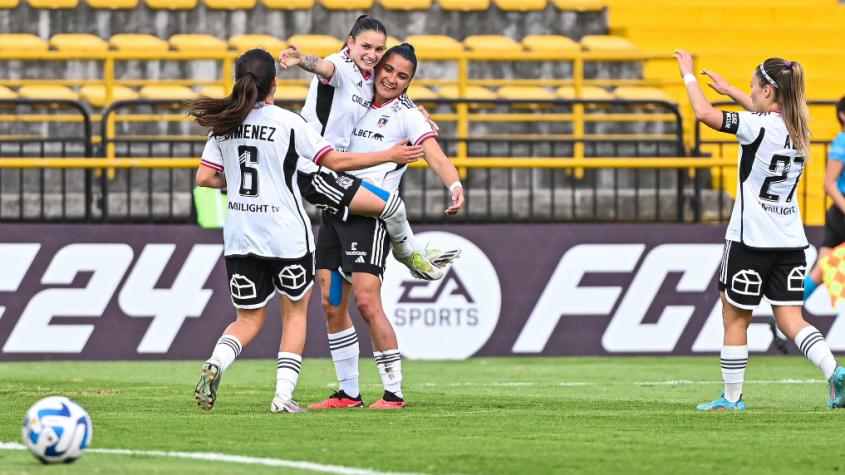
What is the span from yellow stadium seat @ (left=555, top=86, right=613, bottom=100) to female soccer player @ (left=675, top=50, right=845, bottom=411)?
10.1 meters

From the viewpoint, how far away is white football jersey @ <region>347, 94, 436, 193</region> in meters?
9.22

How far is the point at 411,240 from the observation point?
31.0 ft

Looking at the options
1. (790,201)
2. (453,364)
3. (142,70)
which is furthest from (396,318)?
(142,70)

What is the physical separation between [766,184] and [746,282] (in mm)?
561

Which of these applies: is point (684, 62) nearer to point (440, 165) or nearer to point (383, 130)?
point (440, 165)

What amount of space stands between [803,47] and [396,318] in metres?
10.5

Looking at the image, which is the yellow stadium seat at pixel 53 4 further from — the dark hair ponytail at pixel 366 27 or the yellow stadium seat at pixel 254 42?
the dark hair ponytail at pixel 366 27

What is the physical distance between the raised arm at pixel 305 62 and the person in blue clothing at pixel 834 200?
4.92 metres

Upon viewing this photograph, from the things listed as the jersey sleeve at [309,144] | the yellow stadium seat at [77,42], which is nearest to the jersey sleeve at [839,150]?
the jersey sleeve at [309,144]

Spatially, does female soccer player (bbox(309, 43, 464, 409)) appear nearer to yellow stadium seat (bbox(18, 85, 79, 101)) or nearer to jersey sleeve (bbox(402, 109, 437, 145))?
jersey sleeve (bbox(402, 109, 437, 145))

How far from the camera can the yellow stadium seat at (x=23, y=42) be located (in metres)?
19.1

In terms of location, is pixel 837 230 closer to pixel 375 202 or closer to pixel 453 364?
pixel 453 364

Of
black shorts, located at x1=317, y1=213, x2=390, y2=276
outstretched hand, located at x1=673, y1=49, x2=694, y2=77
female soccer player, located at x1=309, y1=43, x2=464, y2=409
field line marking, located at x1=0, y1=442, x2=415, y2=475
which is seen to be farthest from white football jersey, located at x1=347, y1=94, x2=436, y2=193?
field line marking, located at x1=0, y1=442, x2=415, y2=475

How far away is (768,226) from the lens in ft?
29.6
